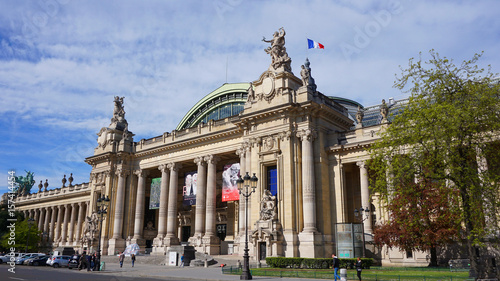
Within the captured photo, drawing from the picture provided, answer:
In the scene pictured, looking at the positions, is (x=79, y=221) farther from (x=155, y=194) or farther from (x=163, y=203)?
(x=163, y=203)

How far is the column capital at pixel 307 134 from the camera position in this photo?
131 feet

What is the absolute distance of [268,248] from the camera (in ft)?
123

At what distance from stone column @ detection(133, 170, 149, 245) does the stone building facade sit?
0.15 m

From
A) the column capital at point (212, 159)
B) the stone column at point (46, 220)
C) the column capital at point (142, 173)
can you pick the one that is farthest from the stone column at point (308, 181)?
the stone column at point (46, 220)

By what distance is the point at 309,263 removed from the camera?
107 ft

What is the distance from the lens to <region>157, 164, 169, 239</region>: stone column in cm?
5456

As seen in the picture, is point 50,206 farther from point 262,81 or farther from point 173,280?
point 173,280

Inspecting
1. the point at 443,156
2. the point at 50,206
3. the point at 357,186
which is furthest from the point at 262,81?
the point at 50,206

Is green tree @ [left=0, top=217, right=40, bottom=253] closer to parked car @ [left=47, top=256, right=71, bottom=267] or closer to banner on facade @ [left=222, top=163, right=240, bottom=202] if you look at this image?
parked car @ [left=47, top=256, right=71, bottom=267]

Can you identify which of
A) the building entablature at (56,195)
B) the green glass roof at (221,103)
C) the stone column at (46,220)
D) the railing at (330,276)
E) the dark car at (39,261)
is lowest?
the dark car at (39,261)

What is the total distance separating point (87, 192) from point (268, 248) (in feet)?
184

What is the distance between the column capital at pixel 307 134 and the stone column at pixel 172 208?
22.0m

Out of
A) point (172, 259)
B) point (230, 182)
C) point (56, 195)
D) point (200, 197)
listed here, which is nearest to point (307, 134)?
point (230, 182)

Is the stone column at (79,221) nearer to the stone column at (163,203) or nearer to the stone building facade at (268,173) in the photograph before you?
the stone building facade at (268,173)
